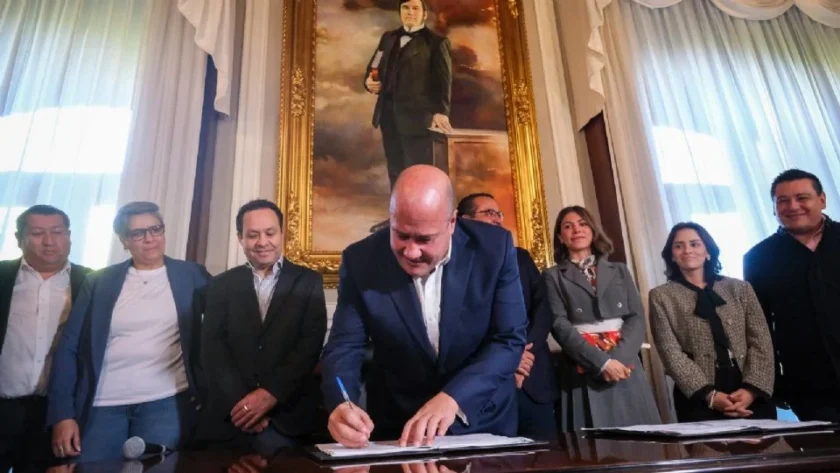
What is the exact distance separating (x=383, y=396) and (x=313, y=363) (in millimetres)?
688

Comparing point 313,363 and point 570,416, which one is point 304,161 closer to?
point 313,363

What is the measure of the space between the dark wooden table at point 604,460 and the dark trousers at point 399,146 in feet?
8.56

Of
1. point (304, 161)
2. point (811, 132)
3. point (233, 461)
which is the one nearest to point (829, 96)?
point (811, 132)

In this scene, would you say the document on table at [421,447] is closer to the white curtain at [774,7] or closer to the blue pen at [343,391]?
the blue pen at [343,391]

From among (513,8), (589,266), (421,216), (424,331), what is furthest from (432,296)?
(513,8)

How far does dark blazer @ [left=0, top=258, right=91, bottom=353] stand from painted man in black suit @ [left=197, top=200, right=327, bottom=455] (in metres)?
0.74

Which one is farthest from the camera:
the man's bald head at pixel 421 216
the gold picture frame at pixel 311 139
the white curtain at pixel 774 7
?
the white curtain at pixel 774 7

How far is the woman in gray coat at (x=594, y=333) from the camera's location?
2.52 m

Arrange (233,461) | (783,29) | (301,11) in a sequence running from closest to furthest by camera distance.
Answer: (233,461)
(301,11)
(783,29)

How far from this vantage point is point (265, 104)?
377cm

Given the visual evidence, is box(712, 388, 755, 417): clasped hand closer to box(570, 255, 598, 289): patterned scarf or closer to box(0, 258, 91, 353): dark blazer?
box(570, 255, 598, 289): patterned scarf

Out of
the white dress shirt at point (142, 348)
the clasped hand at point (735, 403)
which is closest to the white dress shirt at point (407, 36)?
the white dress shirt at point (142, 348)

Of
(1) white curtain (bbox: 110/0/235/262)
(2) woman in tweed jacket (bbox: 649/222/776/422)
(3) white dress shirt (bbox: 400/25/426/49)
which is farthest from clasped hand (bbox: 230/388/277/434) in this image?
(3) white dress shirt (bbox: 400/25/426/49)

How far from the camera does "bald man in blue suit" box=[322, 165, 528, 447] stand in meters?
1.54
